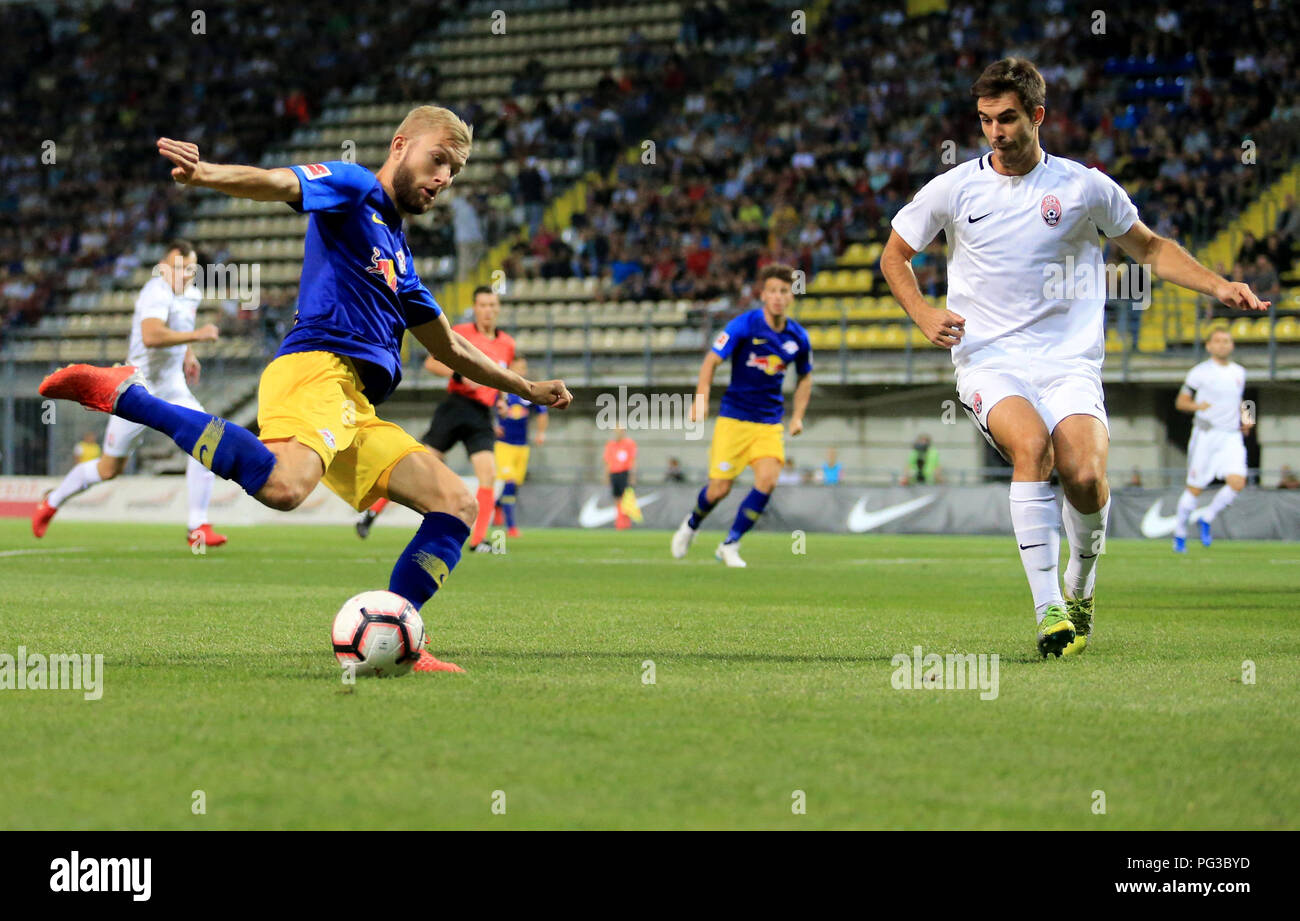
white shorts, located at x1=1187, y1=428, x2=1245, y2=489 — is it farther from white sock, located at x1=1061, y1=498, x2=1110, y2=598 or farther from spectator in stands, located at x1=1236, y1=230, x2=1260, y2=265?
white sock, located at x1=1061, y1=498, x2=1110, y2=598

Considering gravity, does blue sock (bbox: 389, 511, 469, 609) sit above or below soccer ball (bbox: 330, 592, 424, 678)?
above

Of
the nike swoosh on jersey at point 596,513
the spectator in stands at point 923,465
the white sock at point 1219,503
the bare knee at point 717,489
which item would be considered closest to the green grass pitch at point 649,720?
the bare knee at point 717,489

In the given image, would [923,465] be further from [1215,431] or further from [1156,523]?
[1215,431]

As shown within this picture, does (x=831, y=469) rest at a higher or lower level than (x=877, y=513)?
higher

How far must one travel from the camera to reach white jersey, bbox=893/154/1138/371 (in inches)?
259

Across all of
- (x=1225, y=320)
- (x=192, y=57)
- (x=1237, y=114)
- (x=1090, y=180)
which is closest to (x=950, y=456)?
(x=1225, y=320)

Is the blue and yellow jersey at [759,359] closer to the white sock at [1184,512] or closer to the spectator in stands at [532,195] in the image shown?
the white sock at [1184,512]

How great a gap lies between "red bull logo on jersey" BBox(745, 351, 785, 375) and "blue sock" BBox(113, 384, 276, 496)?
27.3 ft

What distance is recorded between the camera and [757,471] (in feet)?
45.1

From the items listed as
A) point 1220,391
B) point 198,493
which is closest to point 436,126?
point 198,493

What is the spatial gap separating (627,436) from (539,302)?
3610 mm

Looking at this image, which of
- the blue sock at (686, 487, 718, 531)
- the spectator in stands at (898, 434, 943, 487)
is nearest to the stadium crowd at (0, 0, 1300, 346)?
the spectator in stands at (898, 434, 943, 487)

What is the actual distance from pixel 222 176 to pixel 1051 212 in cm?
348

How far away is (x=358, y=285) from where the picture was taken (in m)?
5.90
